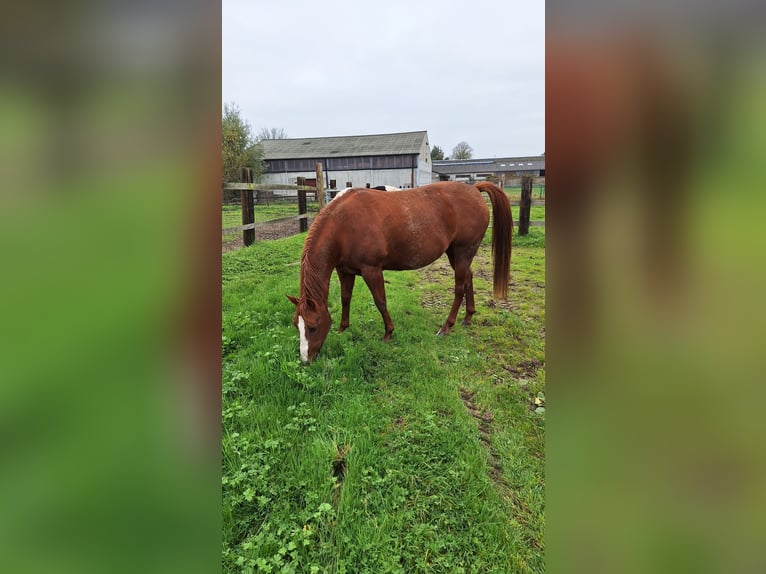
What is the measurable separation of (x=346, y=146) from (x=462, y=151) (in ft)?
96.0

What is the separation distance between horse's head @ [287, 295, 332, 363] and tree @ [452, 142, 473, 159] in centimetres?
5814

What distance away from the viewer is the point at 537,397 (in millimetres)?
2857

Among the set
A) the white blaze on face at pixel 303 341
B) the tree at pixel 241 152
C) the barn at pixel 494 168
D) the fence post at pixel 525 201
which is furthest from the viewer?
the barn at pixel 494 168

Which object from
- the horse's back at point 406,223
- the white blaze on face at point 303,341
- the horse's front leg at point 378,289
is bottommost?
the white blaze on face at point 303,341

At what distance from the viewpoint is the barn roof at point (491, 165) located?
28.9 metres

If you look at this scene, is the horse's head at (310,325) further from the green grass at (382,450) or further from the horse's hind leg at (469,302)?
the horse's hind leg at (469,302)

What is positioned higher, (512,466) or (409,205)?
(409,205)

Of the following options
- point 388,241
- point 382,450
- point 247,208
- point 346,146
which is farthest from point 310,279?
point 346,146

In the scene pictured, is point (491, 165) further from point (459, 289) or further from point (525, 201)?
point (459, 289)

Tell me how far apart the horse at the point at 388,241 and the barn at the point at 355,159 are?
26.8 meters

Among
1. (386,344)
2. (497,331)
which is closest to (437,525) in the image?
(386,344)

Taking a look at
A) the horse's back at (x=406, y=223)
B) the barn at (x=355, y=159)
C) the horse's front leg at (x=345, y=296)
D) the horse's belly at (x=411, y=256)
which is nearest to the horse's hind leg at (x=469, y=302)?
the horse's back at (x=406, y=223)
